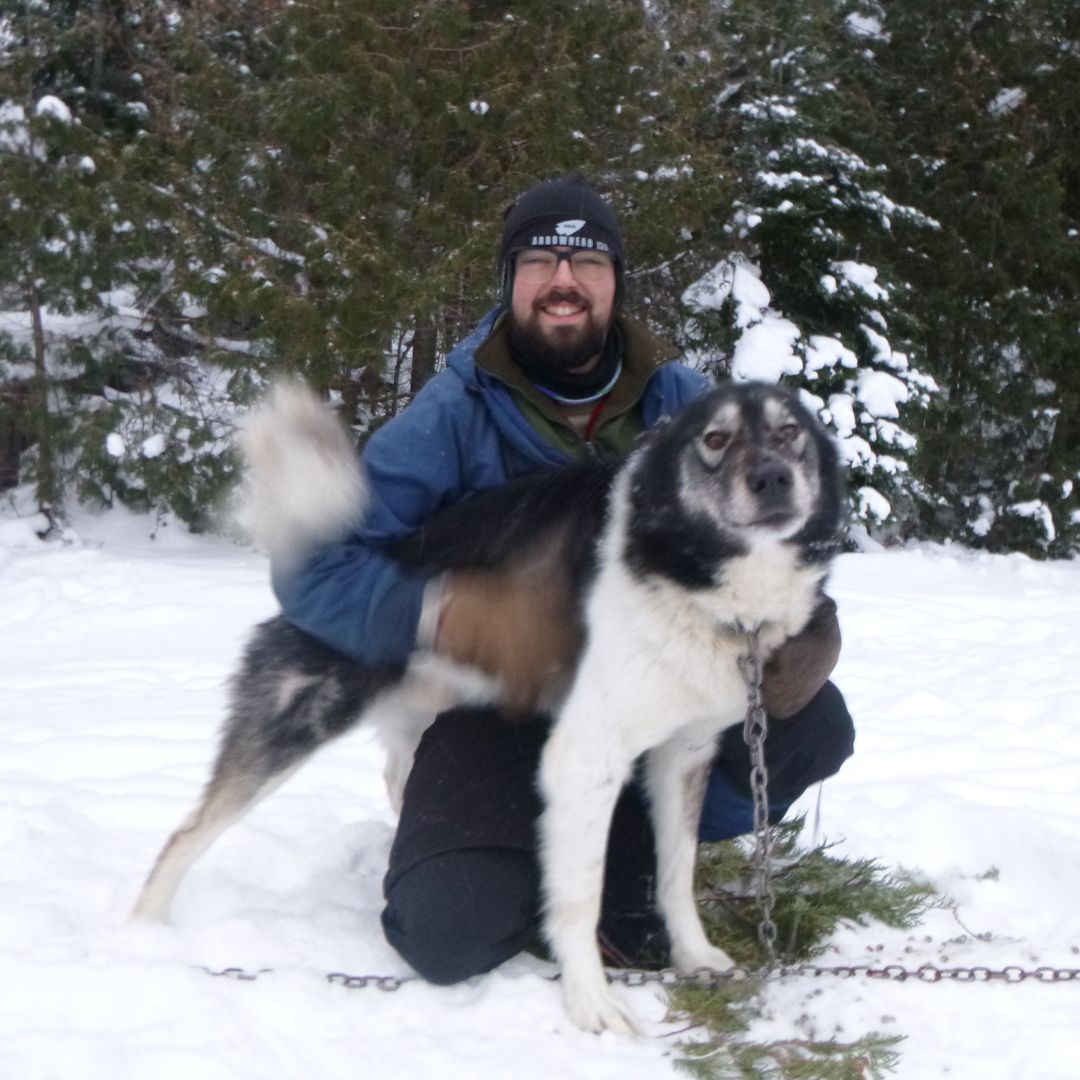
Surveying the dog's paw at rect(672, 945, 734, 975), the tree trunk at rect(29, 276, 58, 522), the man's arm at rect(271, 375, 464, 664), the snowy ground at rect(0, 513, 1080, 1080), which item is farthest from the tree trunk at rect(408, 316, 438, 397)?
the dog's paw at rect(672, 945, 734, 975)

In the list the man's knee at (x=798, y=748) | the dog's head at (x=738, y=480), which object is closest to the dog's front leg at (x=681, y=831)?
the man's knee at (x=798, y=748)

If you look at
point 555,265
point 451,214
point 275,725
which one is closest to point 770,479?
point 555,265

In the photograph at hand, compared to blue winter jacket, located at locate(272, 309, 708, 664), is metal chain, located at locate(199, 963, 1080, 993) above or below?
below

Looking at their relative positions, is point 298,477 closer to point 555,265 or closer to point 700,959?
point 555,265

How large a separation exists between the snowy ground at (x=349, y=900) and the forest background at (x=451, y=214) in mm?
2873

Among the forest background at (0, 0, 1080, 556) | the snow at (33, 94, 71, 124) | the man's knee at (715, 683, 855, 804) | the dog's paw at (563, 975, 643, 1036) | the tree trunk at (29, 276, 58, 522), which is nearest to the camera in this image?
the dog's paw at (563, 975, 643, 1036)

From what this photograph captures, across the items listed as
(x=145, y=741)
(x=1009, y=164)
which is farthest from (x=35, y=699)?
(x=1009, y=164)

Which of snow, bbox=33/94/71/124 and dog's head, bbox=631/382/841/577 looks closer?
dog's head, bbox=631/382/841/577

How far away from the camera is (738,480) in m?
1.92

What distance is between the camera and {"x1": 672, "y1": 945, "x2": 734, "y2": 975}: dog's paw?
2109 millimetres

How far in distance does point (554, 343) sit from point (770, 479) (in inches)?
26.2

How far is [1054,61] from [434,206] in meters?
5.77

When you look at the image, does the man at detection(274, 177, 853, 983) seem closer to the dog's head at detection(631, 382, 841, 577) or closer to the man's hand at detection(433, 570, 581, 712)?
the man's hand at detection(433, 570, 581, 712)

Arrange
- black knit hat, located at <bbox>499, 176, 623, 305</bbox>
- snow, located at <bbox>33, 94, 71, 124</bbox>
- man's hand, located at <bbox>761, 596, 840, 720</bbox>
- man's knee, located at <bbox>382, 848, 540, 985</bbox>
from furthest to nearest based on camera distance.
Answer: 1. snow, located at <bbox>33, 94, 71, 124</bbox>
2. black knit hat, located at <bbox>499, 176, 623, 305</bbox>
3. man's hand, located at <bbox>761, 596, 840, 720</bbox>
4. man's knee, located at <bbox>382, 848, 540, 985</bbox>
